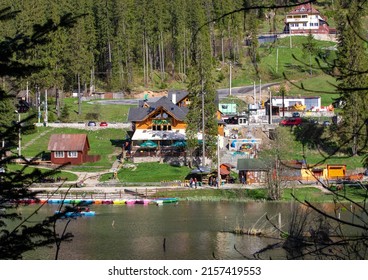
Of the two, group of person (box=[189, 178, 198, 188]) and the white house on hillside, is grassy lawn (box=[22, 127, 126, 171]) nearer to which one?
group of person (box=[189, 178, 198, 188])

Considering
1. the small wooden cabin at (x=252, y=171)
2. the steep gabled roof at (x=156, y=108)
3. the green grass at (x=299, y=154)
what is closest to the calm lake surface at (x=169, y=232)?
the small wooden cabin at (x=252, y=171)

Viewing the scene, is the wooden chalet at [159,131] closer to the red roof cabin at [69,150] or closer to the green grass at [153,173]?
the green grass at [153,173]

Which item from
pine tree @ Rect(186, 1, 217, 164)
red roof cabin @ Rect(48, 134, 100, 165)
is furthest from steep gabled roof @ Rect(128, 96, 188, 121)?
red roof cabin @ Rect(48, 134, 100, 165)

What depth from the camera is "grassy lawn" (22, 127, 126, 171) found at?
49031mm

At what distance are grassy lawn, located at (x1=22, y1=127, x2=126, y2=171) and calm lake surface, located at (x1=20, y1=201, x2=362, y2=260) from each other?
11596 mm

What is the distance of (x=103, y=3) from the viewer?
78.0 m

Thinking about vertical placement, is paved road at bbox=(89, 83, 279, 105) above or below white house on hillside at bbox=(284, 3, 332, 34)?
below

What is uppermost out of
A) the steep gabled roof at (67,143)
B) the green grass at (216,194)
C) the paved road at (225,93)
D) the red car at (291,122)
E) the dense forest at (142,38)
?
the dense forest at (142,38)

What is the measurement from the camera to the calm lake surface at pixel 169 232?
77.7 ft

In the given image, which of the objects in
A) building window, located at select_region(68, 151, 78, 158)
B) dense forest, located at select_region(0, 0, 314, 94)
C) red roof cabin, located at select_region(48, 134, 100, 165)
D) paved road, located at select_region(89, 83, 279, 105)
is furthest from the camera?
dense forest, located at select_region(0, 0, 314, 94)

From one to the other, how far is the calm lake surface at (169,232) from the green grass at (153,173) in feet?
20.8

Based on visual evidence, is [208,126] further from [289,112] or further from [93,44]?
[93,44]

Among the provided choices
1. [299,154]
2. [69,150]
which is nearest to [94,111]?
[69,150]

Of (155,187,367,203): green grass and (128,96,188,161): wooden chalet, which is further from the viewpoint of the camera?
(128,96,188,161): wooden chalet
